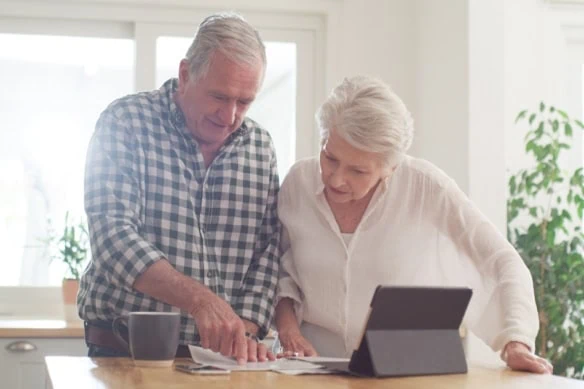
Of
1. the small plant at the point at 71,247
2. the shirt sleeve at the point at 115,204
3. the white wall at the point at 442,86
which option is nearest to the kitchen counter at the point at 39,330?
the small plant at the point at 71,247

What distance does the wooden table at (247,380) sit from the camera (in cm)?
152

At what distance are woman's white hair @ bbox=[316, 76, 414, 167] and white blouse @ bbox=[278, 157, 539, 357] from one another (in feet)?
0.52

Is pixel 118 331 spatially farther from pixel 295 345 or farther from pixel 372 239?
pixel 372 239

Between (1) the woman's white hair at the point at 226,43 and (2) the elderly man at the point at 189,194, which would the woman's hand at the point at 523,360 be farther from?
(1) the woman's white hair at the point at 226,43

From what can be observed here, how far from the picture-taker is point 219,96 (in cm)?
201

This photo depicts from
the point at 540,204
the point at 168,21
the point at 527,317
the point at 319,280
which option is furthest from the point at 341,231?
the point at 540,204

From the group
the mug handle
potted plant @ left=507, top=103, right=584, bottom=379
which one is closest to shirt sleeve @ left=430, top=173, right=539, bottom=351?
the mug handle

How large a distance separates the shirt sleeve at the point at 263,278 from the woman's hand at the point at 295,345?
0.19 feet

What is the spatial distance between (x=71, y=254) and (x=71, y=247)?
33 millimetres

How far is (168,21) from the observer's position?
166 inches

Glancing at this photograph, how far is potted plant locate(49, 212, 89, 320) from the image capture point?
3795 millimetres

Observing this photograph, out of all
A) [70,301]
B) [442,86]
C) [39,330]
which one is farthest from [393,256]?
[442,86]

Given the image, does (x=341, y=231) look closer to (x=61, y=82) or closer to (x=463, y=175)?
(x=463, y=175)

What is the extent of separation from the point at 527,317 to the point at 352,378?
1.47ft
